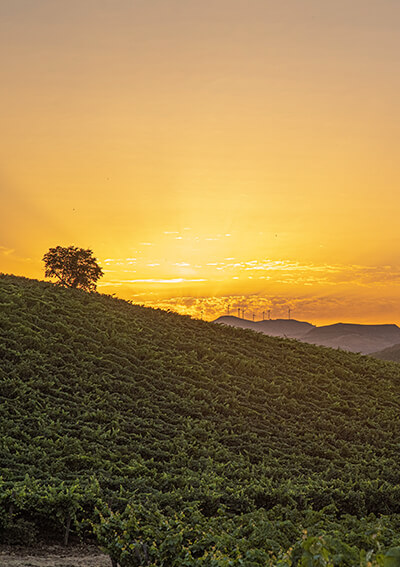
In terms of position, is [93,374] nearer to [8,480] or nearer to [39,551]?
[8,480]

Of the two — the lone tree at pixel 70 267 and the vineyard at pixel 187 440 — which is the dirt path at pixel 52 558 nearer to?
the vineyard at pixel 187 440

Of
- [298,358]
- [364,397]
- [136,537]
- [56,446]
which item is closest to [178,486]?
[56,446]

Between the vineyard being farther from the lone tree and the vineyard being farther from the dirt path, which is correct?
the lone tree

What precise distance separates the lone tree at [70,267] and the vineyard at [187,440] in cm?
1046

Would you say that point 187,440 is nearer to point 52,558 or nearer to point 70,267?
point 52,558

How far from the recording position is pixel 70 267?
109 feet

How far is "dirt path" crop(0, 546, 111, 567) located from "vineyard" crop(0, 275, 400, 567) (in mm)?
239

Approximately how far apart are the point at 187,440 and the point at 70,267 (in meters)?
22.5

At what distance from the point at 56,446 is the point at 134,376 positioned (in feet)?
15.5

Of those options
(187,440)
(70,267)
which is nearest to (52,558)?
(187,440)

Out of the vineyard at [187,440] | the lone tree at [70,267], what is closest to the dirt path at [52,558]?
the vineyard at [187,440]

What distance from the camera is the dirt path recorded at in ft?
24.4

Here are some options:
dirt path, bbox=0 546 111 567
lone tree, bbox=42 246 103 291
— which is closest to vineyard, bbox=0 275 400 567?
dirt path, bbox=0 546 111 567

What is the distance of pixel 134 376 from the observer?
52.1 feet
